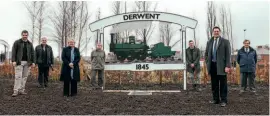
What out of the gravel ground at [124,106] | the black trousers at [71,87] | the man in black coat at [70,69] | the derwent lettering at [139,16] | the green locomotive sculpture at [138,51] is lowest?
the gravel ground at [124,106]

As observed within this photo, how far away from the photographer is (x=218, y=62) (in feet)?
26.4

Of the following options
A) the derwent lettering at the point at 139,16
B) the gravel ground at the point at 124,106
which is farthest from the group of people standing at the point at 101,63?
the derwent lettering at the point at 139,16

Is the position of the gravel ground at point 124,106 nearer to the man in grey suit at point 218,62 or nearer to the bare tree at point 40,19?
the man in grey suit at point 218,62

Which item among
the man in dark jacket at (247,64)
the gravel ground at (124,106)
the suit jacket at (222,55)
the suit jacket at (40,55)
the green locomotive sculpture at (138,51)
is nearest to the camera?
the gravel ground at (124,106)

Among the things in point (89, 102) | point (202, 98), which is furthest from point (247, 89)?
point (89, 102)

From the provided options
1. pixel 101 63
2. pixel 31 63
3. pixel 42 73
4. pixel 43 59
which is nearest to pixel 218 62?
pixel 101 63

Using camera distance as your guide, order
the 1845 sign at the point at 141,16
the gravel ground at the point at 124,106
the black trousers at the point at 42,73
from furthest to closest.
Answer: the black trousers at the point at 42,73 → the 1845 sign at the point at 141,16 → the gravel ground at the point at 124,106

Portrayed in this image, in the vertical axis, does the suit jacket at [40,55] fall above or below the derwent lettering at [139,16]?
below

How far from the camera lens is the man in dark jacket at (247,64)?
10.9 m

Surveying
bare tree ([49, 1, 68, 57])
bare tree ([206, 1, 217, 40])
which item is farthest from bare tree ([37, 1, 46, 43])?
bare tree ([206, 1, 217, 40])

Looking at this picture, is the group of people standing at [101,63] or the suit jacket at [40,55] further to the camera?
the suit jacket at [40,55]

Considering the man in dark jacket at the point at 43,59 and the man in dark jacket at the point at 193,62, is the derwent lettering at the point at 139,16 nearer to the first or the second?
the man in dark jacket at the point at 193,62

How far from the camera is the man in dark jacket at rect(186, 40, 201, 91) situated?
11.4 meters

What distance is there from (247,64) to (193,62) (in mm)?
1637
